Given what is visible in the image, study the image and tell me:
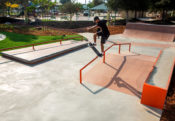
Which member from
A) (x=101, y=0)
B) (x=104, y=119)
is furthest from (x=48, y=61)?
(x=101, y=0)

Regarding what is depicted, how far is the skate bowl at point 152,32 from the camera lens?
15141mm

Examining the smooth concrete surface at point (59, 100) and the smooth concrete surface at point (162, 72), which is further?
the smooth concrete surface at point (162, 72)

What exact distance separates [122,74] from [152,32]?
37.8ft

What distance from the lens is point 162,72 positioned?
18.0 ft

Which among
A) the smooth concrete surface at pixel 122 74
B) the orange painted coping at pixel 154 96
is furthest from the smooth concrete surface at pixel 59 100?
the smooth concrete surface at pixel 122 74

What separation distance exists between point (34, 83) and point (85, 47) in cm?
697

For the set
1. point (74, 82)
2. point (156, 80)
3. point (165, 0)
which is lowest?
point (74, 82)

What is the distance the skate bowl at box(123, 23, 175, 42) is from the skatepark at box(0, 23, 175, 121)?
328 inches

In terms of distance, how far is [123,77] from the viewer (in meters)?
6.57

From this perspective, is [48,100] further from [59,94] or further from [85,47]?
[85,47]

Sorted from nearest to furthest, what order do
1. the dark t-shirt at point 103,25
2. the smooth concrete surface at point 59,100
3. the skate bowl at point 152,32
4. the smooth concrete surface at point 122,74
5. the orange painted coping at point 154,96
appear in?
the smooth concrete surface at point 59,100, the orange painted coping at point 154,96, the smooth concrete surface at point 122,74, the dark t-shirt at point 103,25, the skate bowl at point 152,32

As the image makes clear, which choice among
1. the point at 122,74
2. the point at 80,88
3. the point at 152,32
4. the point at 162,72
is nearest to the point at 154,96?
the point at 162,72

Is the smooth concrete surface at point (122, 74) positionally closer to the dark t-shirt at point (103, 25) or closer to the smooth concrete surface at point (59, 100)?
the smooth concrete surface at point (59, 100)

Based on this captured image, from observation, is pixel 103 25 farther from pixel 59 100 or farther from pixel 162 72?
pixel 59 100
